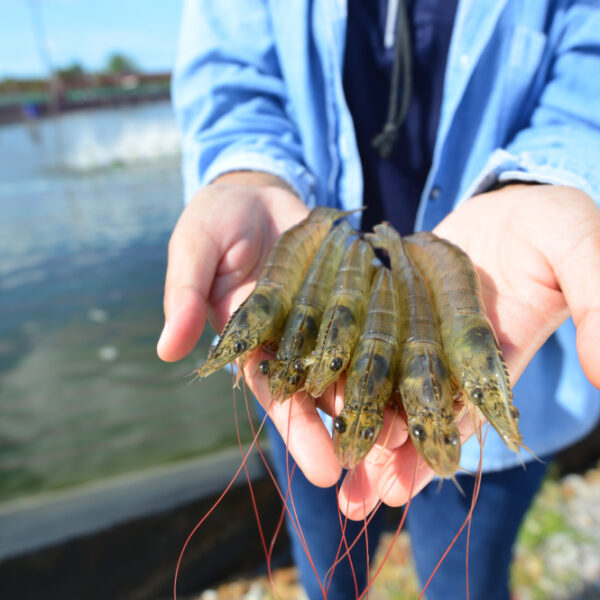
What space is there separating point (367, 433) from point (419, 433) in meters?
0.20

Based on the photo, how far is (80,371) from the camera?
693cm

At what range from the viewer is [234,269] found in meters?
2.37

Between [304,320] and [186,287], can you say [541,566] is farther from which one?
[186,287]

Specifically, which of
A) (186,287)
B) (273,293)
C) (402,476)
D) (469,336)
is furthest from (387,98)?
(402,476)

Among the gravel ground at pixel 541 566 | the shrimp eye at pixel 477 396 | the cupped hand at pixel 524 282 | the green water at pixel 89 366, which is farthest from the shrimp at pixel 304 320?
the green water at pixel 89 366

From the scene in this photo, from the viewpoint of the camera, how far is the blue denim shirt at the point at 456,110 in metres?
2.35

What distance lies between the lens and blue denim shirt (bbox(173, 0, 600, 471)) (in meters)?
2.35

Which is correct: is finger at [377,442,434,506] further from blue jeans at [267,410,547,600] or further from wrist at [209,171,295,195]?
wrist at [209,171,295,195]

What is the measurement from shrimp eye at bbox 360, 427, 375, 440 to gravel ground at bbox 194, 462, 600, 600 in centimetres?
257

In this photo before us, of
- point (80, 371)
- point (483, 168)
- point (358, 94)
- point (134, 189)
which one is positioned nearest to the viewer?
point (483, 168)

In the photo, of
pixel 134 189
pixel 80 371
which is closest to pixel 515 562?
pixel 80 371

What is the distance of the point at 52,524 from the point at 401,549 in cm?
280

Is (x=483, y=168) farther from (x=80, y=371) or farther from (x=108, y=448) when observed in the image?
(x=80, y=371)

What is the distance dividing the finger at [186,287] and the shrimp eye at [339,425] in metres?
0.66
